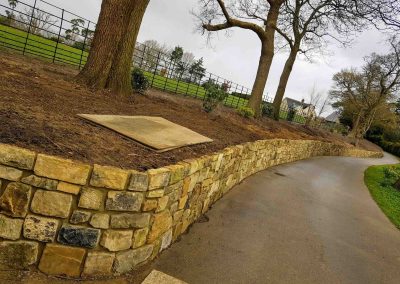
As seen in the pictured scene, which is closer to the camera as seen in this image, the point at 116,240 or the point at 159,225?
the point at 116,240

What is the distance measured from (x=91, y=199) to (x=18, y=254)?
84 centimetres

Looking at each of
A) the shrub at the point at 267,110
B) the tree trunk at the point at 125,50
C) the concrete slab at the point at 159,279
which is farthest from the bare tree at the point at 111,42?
the shrub at the point at 267,110

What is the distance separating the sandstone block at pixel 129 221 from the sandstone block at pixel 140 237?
61 millimetres

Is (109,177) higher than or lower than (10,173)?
higher

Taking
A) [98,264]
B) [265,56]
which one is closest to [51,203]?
[98,264]

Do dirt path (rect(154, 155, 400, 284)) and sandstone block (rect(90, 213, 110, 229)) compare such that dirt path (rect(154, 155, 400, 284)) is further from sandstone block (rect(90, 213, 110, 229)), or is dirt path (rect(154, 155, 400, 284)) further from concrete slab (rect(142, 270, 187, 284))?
sandstone block (rect(90, 213, 110, 229))

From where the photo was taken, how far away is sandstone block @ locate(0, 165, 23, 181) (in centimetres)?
326

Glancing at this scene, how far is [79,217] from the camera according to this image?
3531 millimetres

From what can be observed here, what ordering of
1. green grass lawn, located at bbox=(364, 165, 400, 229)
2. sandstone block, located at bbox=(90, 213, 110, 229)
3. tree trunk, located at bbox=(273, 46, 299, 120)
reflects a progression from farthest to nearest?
tree trunk, located at bbox=(273, 46, 299, 120), green grass lawn, located at bbox=(364, 165, 400, 229), sandstone block, located at bbox=(90, 213, 110, 229)

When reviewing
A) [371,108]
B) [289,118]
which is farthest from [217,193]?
[371,108]

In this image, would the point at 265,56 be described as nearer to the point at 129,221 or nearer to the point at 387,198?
the point at 387,198

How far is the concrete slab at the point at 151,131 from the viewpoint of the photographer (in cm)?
531

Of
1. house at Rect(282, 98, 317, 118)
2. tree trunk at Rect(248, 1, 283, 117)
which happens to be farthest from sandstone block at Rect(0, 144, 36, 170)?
house at Rect(282, 98, 317, 118)

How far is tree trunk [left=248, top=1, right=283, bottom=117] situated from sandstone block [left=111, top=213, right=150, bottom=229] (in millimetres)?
13943
